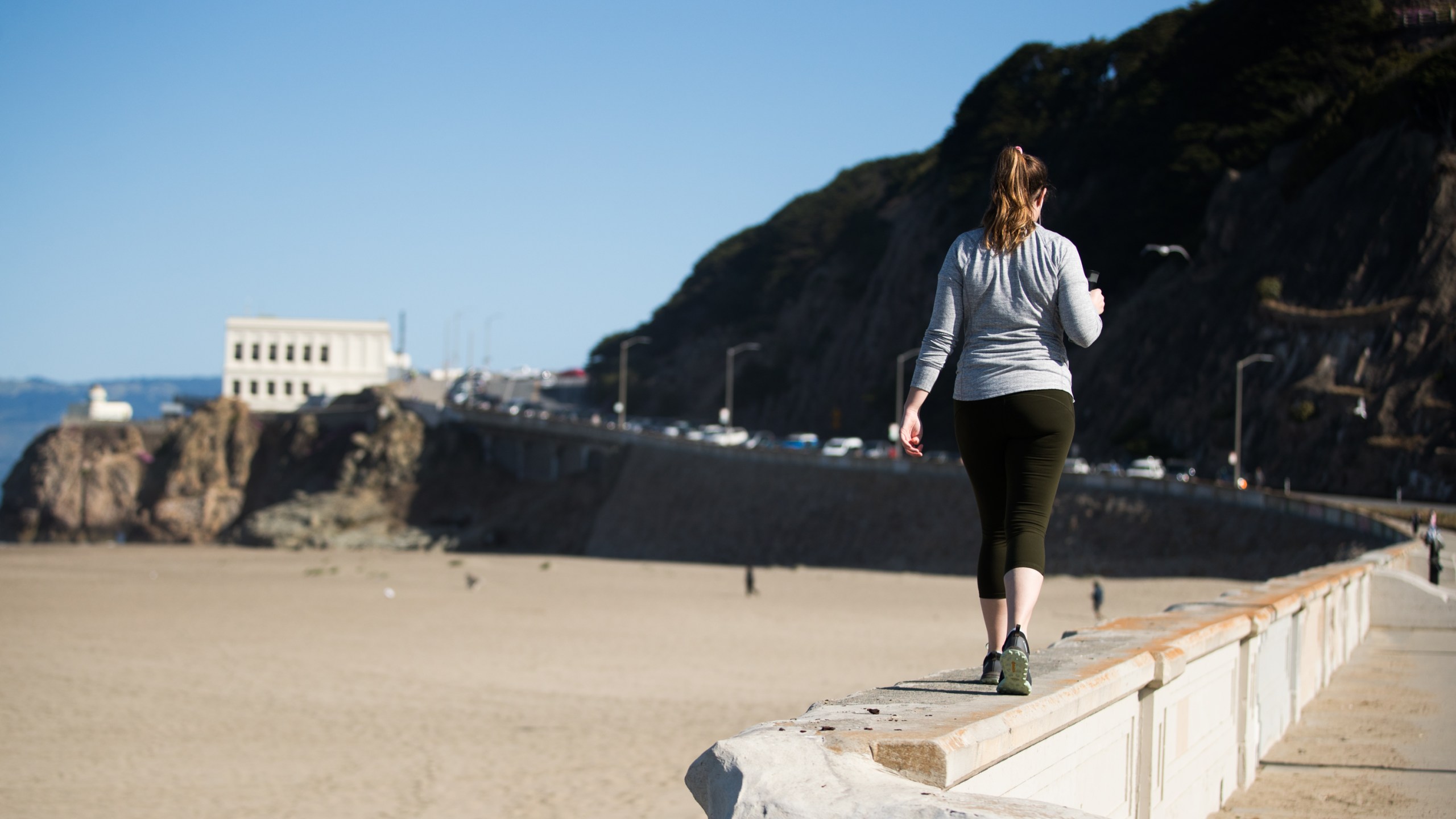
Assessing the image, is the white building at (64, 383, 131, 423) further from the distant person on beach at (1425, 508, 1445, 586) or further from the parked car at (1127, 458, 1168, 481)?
the distant person on beach at (1425, 508, 1445, 586)

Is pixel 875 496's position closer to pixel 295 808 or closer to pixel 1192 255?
pixel 1192 255

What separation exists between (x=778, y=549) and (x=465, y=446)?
1385 inches

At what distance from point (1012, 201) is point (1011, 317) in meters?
0.44

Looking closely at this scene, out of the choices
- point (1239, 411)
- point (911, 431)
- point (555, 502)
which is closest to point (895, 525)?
point (1239, 411)

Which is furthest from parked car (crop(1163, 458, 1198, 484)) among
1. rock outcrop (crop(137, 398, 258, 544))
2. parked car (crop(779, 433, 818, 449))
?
rock outcrop (crop(137, 398, 258, 544))

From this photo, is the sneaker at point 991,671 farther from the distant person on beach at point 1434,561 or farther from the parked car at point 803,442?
the parked car at point 803,442

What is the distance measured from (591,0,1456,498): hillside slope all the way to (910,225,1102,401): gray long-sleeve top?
2340cm

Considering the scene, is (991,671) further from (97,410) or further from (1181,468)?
(97,410)

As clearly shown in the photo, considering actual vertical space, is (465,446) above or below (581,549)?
above

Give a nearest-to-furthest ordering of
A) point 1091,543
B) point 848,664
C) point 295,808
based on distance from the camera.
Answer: point 295,808
point 848,664
point 1091,543

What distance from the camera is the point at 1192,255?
5653 centimetres

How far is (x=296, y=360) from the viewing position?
99.6m

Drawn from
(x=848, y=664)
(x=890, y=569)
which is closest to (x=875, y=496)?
(x=890, y=569)

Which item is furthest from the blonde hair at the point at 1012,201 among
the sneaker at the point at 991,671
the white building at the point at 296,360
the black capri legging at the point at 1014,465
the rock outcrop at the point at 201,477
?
the white building at the point at 296,360
